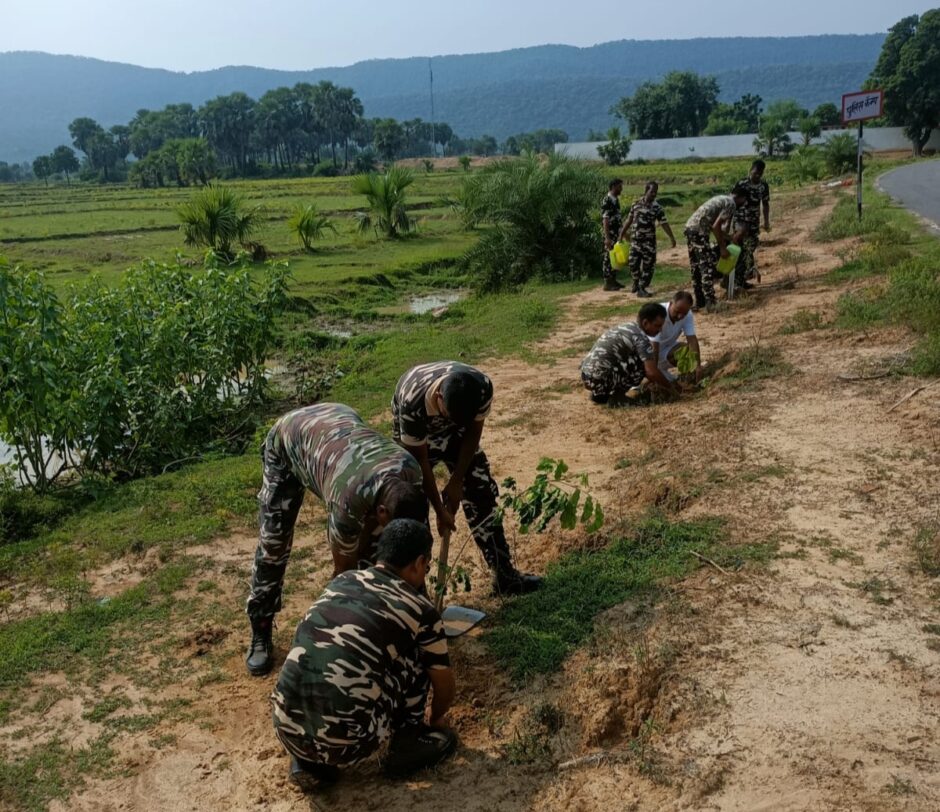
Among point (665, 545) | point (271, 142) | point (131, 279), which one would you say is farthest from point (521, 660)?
point (271, 142)

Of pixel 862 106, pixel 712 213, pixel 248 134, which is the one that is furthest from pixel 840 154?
pixel 248 134

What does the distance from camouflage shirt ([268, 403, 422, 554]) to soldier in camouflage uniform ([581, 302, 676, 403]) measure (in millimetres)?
3830

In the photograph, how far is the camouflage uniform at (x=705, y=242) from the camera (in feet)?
32.0

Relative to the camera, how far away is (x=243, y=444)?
344 inches

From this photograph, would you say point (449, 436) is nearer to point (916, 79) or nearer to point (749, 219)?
point (749, 219)

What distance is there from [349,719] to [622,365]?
16.0 feet

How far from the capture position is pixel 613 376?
24.5 ft

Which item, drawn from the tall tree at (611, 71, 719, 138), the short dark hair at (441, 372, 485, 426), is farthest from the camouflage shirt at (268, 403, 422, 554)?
the tall tree at (611, 71, 719, 138)

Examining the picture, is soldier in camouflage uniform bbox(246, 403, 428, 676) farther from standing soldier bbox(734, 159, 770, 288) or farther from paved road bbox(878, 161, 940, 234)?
paved road bbox(878, 161, 940, 234)

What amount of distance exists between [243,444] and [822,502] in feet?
19.0

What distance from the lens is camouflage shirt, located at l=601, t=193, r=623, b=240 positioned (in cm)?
1297

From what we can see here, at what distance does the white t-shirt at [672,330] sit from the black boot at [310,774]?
482cm

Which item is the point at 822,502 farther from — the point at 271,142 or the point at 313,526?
the point at 271,142

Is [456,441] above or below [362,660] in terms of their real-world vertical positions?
above
